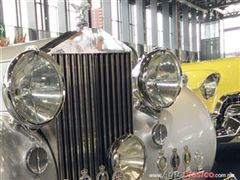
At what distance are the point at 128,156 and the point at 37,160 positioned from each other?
17.7 inches

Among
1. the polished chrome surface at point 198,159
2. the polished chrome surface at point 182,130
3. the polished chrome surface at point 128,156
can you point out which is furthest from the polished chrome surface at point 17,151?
the polished chrome surface at point 198,159

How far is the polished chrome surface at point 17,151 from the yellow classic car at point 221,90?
1.79 meters

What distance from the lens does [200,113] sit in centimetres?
207

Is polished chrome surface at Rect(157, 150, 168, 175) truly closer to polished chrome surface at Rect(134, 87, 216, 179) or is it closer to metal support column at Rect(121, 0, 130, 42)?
polished chrome surface at Rect(134, 87, 216, 179)

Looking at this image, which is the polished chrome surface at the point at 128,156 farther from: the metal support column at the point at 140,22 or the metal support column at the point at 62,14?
the metal support column at the point at 140,22

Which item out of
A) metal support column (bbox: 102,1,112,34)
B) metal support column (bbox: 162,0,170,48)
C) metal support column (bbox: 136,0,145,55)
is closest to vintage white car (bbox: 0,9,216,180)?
metal support column (bbox: 102,1,112,34)

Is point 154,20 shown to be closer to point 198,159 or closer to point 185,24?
point 185,24

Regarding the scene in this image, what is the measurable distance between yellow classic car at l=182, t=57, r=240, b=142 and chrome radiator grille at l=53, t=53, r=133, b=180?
1383 mm

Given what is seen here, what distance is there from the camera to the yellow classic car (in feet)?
9.29

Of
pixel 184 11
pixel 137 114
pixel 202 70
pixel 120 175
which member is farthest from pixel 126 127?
pixel 184 11

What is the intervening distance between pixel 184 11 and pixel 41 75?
20.2m

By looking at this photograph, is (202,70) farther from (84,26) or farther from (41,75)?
(41,75)

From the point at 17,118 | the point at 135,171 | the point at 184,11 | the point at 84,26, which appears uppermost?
the point at 184,11

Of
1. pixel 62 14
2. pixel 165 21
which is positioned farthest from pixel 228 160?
pixel 165 21
